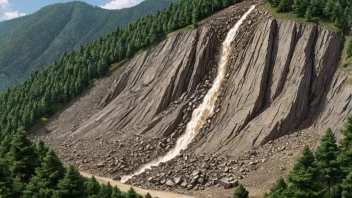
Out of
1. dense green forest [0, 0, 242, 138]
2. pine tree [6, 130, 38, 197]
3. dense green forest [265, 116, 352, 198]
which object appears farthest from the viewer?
dense green forest [0, 0, 242, 138]

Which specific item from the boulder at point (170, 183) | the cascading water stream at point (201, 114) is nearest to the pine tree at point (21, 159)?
the cascading water stream at point (201, 114)

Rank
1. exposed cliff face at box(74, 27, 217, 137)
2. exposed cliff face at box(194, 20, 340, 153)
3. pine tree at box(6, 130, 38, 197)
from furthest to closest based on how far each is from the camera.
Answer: exposed cliff face at box(74, 27, 217, 137) < exposed cliff face at box(194, 20, 340, 153) < pine tree at box(6, 130, 38, 197)

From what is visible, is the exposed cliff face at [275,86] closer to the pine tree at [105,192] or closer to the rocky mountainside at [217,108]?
the rocky mountainside at [217,108]

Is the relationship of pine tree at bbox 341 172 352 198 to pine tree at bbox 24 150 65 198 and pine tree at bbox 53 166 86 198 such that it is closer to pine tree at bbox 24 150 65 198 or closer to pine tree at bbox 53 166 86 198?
pine tree at bbox 53 166 86 198

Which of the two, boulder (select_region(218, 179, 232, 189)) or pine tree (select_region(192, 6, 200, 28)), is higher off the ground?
pine tree (select_region(192, 6, 200, 28))

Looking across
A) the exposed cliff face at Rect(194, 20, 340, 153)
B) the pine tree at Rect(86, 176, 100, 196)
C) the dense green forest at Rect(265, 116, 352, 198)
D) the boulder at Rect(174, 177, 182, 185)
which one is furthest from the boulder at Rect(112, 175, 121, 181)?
the dense green forest at Rect(265, 116, 352, 198)

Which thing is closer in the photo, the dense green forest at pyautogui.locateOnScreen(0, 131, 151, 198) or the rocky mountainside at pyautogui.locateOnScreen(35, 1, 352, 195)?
the dense green forest at pyautogui.locateOnScreen(0, 131, 151, 198)

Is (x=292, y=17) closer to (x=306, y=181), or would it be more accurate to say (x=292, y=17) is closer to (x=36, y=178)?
(x=306, y=181)

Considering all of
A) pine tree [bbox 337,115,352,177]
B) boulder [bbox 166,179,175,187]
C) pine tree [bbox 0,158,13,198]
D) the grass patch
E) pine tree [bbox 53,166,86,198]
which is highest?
the grass patch
